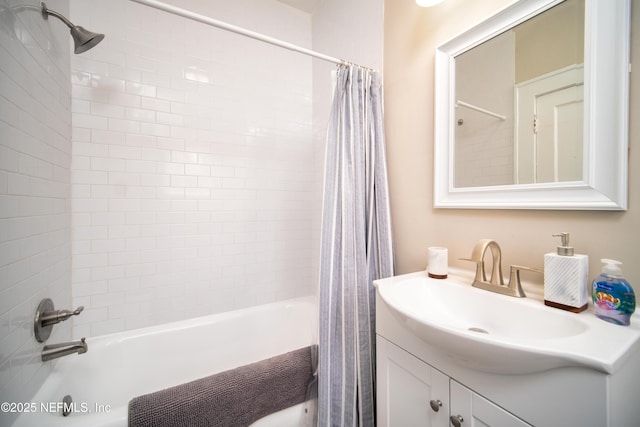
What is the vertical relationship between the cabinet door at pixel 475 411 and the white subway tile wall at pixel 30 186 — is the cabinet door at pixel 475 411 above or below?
below

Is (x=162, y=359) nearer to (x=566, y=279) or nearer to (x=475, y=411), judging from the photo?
(x=475, y=411)

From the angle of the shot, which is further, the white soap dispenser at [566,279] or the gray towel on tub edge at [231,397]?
the gray towel on tub edge at [231,397]

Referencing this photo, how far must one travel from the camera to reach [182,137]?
1.61 m

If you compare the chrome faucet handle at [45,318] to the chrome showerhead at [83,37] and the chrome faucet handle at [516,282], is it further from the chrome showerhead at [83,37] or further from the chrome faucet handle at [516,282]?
the chrome faucet handle at [516,282]

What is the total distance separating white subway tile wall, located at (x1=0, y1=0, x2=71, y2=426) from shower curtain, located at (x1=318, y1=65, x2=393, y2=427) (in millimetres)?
1121

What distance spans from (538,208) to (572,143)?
20 cm

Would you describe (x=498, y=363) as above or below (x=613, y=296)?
below

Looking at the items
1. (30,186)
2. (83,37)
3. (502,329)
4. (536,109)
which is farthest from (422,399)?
(83,37)

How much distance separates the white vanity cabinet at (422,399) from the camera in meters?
0.58

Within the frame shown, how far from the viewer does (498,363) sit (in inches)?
19.8

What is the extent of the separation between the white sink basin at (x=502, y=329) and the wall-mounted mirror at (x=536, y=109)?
0.31 metres

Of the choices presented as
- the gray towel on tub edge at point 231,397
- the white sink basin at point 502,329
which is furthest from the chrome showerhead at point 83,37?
the white sink basin at point 502,329

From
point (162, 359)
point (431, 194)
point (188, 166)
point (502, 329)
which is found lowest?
point (162, 359)

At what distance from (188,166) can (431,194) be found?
1.52 metres
